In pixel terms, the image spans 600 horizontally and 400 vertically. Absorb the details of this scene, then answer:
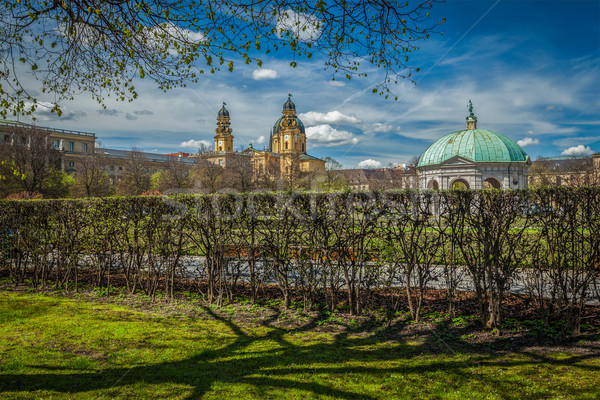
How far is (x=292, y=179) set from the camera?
4519 cm

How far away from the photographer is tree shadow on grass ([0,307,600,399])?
4.40 m

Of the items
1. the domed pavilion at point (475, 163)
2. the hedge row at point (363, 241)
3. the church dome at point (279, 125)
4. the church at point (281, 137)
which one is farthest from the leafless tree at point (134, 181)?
the church dome at point (279, 125)

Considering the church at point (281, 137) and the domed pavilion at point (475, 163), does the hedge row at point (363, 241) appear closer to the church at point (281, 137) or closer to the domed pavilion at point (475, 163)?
the domed pavilion at point (475, 163)

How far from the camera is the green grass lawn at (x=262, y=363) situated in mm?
4328

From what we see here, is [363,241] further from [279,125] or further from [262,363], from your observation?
[279,125]

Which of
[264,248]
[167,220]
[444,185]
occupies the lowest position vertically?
[264,248]

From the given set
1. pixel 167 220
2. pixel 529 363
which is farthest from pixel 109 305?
pixel 529 363

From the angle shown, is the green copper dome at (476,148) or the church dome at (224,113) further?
the church dome at (224,113)

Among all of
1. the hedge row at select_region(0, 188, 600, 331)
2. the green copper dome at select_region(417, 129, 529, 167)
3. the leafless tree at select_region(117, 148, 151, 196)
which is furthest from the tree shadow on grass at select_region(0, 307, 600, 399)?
the leafless tree at select_region(117, 148, 151, 196)

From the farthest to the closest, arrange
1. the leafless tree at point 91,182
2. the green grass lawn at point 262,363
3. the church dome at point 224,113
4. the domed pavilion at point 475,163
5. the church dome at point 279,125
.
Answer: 1. the church dome at point 279,125
2. the church dome at point 224,113
3. the leafless tree at point 91,182
4. the domed pavilion at point 475,163
5. the green grass lawn at point 262,363

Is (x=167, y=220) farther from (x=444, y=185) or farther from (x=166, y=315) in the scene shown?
(x=444, y=185)

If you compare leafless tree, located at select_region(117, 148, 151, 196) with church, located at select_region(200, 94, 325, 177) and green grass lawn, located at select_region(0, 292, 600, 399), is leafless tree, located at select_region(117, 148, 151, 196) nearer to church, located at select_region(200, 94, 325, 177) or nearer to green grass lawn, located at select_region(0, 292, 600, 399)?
church, located at select_region(200, 94, 325, 177)

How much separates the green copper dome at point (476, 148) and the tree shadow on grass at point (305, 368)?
33093 mm

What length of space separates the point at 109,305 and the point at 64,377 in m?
3.83
